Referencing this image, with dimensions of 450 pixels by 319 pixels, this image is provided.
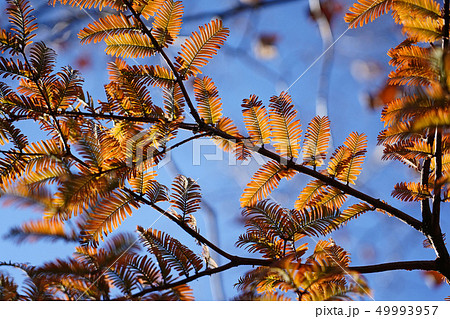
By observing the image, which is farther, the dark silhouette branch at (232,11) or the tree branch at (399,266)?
the dark silhouette branch at (232,11)

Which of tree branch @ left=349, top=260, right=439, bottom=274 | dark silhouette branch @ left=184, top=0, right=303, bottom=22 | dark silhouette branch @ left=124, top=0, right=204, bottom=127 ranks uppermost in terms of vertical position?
dark silhouette branch @ left=184, top=0, right=303, bottom=22

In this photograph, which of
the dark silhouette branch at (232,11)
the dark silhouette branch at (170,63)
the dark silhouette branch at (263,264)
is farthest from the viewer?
the dark silhouette branch at (232,11)

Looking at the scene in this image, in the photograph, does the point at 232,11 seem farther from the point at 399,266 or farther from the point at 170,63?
→ the point at 399,266

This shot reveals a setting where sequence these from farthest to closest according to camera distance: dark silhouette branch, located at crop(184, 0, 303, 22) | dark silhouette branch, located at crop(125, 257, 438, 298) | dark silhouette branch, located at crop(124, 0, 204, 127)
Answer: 1. dark silhouette branch, located at crop(184, 0, 303, 22)
2. dark silhouette branch, located at crop(124, 0, 204, 127)
3. dark silhouette branch, located at crop(125, 257, 438, 298)

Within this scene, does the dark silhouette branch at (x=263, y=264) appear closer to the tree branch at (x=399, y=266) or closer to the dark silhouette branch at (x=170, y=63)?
the tree branch at (x=399, y=266)

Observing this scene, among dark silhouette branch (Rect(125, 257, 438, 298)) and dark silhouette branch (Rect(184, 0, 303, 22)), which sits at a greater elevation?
dark silhouette branch (Rect(184, 0, 303, 22))

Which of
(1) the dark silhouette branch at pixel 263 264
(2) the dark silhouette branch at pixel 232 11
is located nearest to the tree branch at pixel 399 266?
(1) the dark silhouette branch at pixel 263 264

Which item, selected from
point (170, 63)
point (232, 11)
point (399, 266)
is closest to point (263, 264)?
point (399, 266)

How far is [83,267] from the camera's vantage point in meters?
0.58

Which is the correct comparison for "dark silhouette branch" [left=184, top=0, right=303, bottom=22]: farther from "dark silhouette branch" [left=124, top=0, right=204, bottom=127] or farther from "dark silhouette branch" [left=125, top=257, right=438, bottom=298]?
"dark silhouette branch" [left=125, top=257, right=438, bottom=298]

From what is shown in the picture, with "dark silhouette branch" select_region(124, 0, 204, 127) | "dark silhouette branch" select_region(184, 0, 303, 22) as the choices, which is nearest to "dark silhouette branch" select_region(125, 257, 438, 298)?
"dark silhouette branch" select_region(124, 0, 204, 127)

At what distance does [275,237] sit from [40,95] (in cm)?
59
